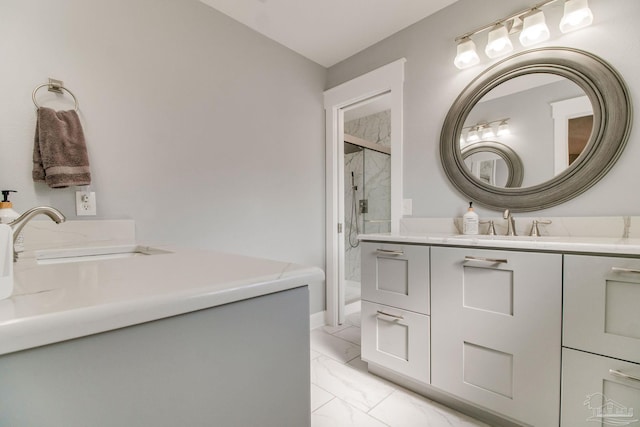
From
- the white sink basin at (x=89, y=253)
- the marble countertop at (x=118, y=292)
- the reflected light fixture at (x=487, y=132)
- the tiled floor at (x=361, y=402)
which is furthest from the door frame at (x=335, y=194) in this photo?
the marble countertop at (x=118, y=292)

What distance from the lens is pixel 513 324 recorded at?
1131 millimetres

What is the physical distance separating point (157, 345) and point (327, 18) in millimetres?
2172

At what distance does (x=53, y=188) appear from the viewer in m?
1.23

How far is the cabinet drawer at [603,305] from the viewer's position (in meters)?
0.91

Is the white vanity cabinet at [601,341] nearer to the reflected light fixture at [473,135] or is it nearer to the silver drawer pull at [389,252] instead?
the silver drawer pull at [389,252]

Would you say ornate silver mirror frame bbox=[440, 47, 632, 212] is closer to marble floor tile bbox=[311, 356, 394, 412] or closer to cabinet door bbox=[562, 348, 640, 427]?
cabinet door bbox=[562, 348, 640, 427]

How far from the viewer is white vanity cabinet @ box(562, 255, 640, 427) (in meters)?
0.91

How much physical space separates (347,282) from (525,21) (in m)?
3.10

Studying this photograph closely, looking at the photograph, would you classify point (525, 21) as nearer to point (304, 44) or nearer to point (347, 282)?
point (304, 44)

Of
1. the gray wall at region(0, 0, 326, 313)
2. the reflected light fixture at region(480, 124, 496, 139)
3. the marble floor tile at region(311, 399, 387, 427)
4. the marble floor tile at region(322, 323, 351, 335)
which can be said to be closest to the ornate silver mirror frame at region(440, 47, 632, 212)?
the reflected light fixture at region(480, 124, 496, 139)

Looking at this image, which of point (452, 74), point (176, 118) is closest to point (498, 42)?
point (452, 74)

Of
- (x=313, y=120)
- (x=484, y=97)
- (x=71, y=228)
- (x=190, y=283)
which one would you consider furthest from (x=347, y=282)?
(x=190, y=283)

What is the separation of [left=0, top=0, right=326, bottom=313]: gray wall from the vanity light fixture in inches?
48.5

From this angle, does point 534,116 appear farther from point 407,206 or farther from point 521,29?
point 407,206
